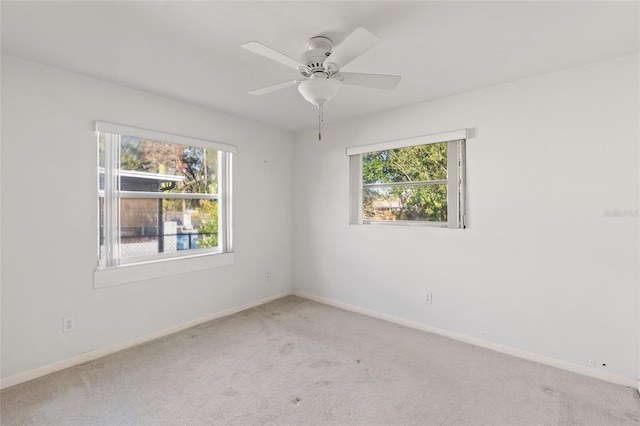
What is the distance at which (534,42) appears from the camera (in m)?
2.08

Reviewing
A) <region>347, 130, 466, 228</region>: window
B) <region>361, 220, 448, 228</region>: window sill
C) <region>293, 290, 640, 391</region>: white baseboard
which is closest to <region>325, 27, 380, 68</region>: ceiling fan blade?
<region>347, 130, 466, 228</region>: window

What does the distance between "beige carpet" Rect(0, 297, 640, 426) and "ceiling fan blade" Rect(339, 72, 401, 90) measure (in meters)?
2.08

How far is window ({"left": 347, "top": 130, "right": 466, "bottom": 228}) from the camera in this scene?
3.11 metres

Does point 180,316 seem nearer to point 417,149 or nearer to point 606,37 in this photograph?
point 417,149

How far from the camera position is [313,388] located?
2.24m

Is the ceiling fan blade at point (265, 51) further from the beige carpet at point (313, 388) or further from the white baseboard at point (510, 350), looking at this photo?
the white baseboard at point (510, 350)

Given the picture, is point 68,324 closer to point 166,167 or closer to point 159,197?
point 159,197

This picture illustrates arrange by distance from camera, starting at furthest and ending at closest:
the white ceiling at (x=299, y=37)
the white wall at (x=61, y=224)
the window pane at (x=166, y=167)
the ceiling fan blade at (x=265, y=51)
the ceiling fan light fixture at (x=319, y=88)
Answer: the window pane at (x=166, y=167)
the white wall at (x=61, y=224)
the ceiling fan light fixture at (x=319, y=88)
the white ceiling at (x=299, y=37)
the ceiling fan blade at (x=265, y=51)

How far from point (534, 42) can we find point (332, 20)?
1.38m

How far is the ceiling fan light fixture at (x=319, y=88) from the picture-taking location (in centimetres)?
184

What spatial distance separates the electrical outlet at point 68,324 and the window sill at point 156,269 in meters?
0.29

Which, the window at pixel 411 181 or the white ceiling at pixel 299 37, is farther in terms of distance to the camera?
the window at pixel 411 181

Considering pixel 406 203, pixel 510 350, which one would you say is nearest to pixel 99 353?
pixel 406 203

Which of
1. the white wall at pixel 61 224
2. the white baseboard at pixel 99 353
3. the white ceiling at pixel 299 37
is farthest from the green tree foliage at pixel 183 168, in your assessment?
the white baseboard at pixel 99 353
